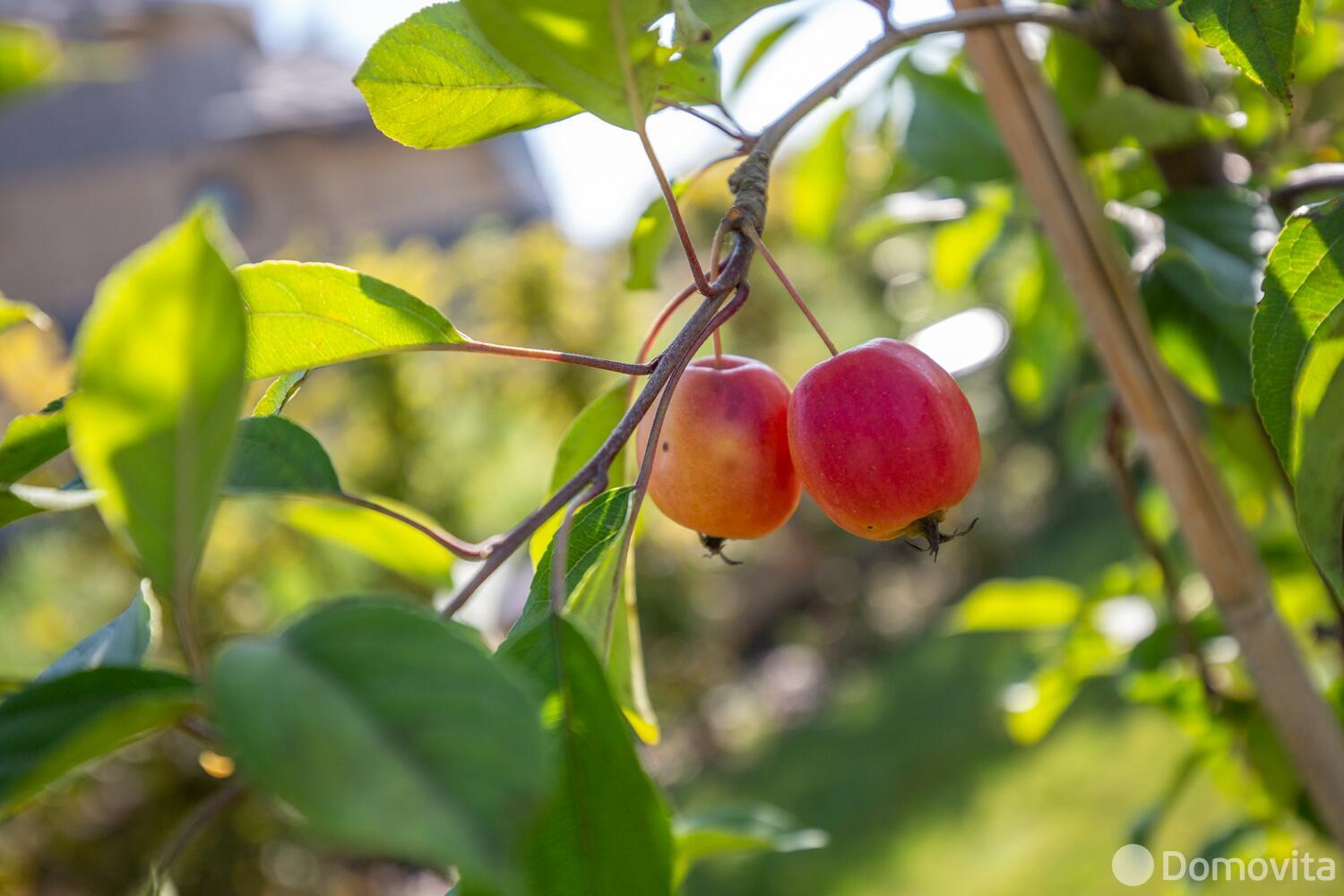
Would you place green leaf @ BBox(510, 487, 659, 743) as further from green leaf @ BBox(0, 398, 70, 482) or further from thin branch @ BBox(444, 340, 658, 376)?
green leaf @ BBox(0, 398, 70, 482)

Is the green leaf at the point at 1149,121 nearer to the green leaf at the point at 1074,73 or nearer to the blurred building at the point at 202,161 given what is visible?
the green leaf at the point at 1074,73

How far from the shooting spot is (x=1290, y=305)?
0.43 metres

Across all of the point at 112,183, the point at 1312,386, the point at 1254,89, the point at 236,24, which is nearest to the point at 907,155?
the point at 1254,89

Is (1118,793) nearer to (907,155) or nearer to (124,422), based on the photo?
(907,155)

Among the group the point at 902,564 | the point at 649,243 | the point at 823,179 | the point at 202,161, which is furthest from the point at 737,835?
the point at 202,161

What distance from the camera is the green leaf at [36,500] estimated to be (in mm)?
340

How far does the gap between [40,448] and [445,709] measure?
28 cm

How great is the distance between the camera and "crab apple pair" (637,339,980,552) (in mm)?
469

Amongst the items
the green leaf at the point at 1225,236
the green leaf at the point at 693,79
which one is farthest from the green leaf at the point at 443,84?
the green leaf at the point at 1225,236

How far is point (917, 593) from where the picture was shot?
5.27 metres

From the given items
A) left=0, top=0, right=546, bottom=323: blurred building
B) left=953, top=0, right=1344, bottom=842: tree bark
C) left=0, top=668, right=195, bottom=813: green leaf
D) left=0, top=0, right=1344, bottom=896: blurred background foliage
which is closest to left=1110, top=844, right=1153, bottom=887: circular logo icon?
left=0, top=0, right=1344, bottom=896: blurred background foliage

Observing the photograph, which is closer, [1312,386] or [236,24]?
[1312,386]

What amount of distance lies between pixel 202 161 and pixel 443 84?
10.9m

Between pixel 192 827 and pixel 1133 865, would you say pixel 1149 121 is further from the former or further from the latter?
pixel 1133 865
